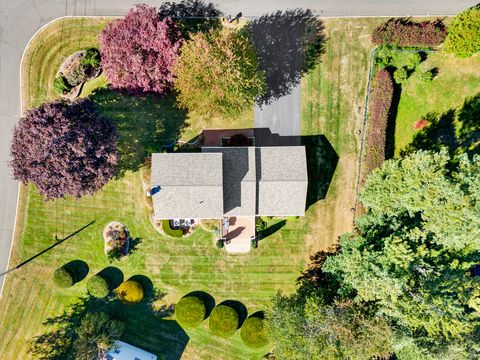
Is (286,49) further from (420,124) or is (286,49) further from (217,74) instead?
(420,124)

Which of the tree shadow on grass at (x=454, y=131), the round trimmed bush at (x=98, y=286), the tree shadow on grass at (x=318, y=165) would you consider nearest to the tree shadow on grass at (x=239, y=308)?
the round trimmed bush at (x=98, y=286)

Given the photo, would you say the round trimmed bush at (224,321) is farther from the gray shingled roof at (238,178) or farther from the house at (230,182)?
the gray shingled roof at (238,178)

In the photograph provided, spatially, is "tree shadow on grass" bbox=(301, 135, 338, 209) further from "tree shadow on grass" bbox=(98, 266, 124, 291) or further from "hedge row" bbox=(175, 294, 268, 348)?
"tree shadow on grass" bbox=(98, 266, 124, 291)

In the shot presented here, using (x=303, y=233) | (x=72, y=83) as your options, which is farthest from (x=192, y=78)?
(x=303, y=233)

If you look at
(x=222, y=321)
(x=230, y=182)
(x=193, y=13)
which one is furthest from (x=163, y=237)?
(x=193, y=13)

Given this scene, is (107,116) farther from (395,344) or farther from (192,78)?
(395,344)

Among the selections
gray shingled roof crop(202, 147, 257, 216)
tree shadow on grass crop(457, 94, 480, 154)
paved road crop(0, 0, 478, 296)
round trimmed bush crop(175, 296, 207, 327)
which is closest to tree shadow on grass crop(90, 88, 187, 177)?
gray shingled roof crop(202, 147, 257, 216)
